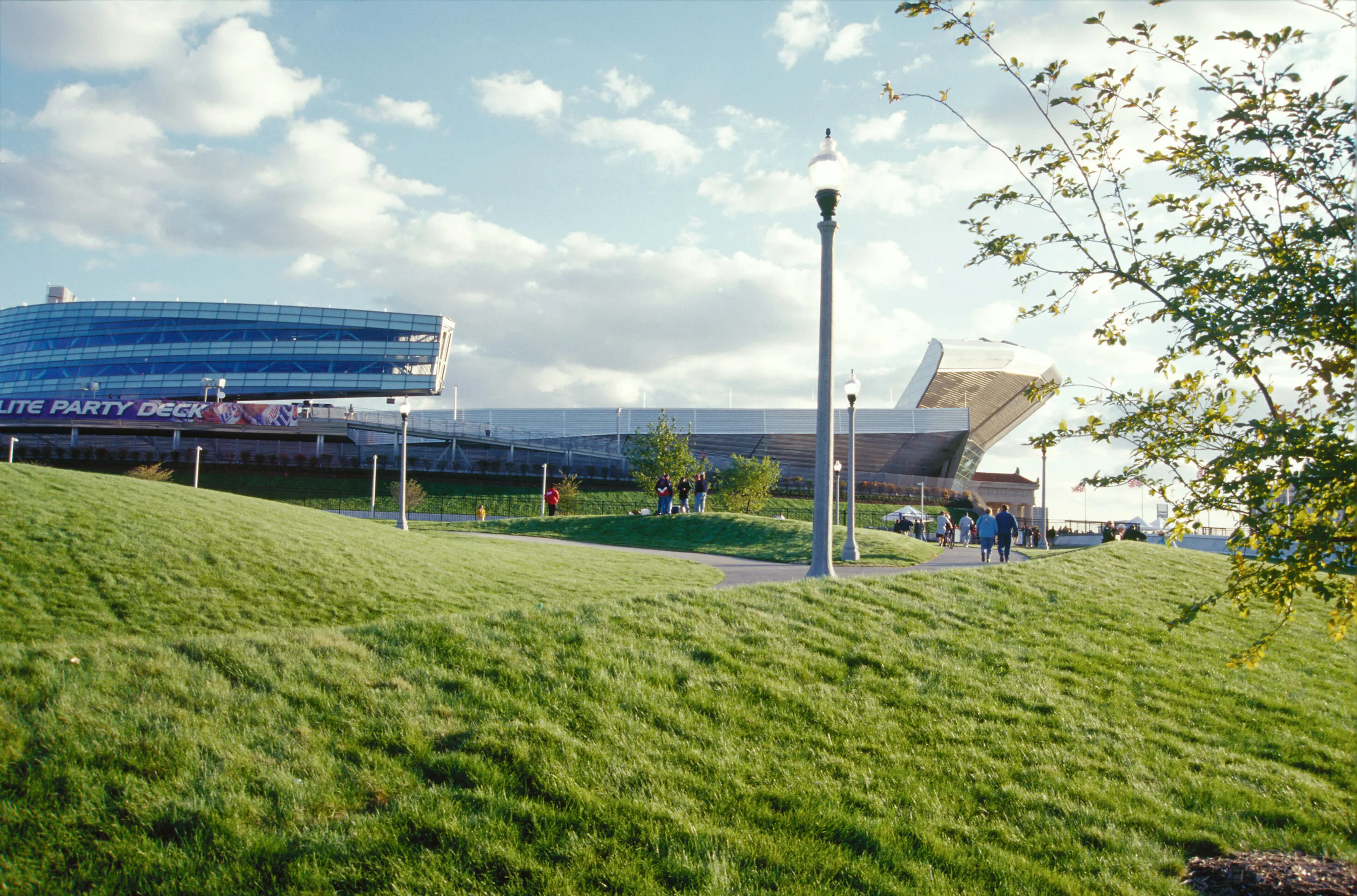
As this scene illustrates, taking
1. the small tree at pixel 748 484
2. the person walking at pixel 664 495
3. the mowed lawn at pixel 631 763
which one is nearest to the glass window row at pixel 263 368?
the small tree at pixel 748 484

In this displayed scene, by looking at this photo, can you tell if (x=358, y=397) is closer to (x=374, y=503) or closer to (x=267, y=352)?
(x=267, y=352)

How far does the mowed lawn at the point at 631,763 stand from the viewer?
3.55 metres

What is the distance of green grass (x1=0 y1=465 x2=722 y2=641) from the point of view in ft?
34.1

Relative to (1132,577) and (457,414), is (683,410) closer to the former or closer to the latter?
(457,414)

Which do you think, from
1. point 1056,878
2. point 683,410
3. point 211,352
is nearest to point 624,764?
point 1056,878

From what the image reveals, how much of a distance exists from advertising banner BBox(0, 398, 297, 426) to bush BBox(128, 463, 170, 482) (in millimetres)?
8387

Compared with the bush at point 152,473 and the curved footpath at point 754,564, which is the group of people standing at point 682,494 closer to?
the curved footpath at point 754,564

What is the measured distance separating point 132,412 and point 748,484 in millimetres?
45882

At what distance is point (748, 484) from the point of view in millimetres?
45094

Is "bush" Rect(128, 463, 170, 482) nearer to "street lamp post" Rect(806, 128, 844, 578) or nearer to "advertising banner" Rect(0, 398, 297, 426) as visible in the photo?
"advertising banner" Rect(0, 398, 297, 426)

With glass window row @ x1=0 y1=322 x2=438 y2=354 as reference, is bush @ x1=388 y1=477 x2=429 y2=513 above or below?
A: below

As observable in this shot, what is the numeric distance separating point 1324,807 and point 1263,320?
389 cm

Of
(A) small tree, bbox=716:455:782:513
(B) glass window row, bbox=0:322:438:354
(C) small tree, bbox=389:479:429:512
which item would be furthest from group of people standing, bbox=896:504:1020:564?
(B) glass window row, bbox=0:322:438:354

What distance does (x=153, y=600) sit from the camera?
10750 millimetres
